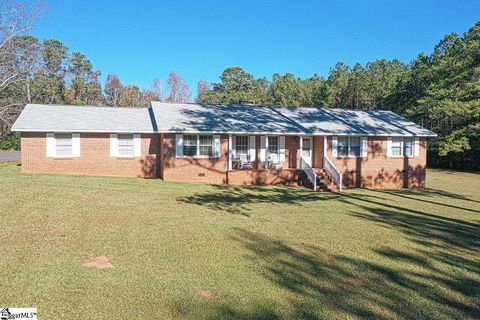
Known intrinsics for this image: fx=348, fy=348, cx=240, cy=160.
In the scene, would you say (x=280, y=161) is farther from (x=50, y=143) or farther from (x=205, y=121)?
(x=50, y=143)

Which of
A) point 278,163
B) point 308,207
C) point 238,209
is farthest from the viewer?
point 278,163

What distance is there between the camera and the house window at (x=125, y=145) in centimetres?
1855

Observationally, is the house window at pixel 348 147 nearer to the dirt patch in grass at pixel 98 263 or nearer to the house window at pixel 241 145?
the house window at pixel 241 145

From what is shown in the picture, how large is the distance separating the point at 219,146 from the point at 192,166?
1.77 m

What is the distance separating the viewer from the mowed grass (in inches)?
185

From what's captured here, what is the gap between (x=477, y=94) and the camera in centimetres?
2947

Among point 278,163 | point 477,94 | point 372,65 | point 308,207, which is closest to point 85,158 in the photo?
point 278,163

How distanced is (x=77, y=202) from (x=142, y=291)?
634 cm

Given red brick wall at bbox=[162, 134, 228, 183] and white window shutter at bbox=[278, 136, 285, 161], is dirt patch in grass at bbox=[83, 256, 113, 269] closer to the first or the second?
red brick wall at bbox=[162, 134, 228, 183]

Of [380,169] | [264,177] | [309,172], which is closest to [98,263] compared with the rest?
[264,177]

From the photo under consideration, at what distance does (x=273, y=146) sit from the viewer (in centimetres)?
2023

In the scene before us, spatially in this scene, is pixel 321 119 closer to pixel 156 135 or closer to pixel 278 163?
pixel 278 163

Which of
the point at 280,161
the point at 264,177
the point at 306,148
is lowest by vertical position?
the point at 264,177

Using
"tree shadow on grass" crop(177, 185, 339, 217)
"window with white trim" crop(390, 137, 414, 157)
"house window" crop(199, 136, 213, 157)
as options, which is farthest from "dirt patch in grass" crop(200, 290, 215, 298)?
"window with white trim" crop(390, 137, 414, 157)
